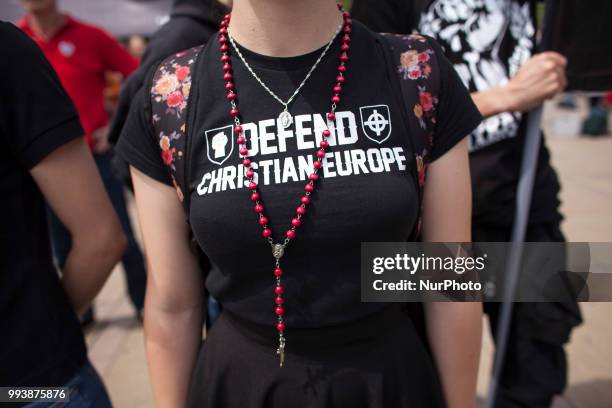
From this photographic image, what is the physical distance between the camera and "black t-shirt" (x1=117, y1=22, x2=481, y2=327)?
998 millimetres

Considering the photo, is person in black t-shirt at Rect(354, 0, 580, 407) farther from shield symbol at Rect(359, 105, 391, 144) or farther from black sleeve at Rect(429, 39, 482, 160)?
shield symbol at Rect(359, 105, 391, 144)

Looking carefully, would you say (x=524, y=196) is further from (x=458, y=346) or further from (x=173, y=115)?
(x=173, y=115)

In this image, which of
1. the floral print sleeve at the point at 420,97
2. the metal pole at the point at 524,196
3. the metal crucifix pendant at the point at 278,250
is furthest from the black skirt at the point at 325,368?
the metal pole at the point at 524,196

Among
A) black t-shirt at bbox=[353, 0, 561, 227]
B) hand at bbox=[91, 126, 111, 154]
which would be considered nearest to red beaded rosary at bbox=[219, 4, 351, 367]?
black t-shirt at bbox=[353, 0, 561, 227]

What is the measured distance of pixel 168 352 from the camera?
1.22m

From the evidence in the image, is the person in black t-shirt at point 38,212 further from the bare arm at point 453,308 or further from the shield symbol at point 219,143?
the bare arm at point 453,308

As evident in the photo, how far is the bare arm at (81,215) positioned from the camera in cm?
116

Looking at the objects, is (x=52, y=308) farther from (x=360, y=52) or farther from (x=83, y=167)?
(x=360, y=52)

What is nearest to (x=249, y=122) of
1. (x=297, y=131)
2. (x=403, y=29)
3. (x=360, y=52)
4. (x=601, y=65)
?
(x=297, y=131)

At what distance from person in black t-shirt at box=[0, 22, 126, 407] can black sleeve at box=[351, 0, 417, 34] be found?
945 millimetres

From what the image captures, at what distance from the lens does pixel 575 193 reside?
5867 mm

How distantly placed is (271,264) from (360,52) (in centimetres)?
48

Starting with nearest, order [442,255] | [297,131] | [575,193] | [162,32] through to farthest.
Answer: [297,131]
[442,255]
[162,32]
[575,193]

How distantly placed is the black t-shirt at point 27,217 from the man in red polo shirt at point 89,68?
7.21 ft
